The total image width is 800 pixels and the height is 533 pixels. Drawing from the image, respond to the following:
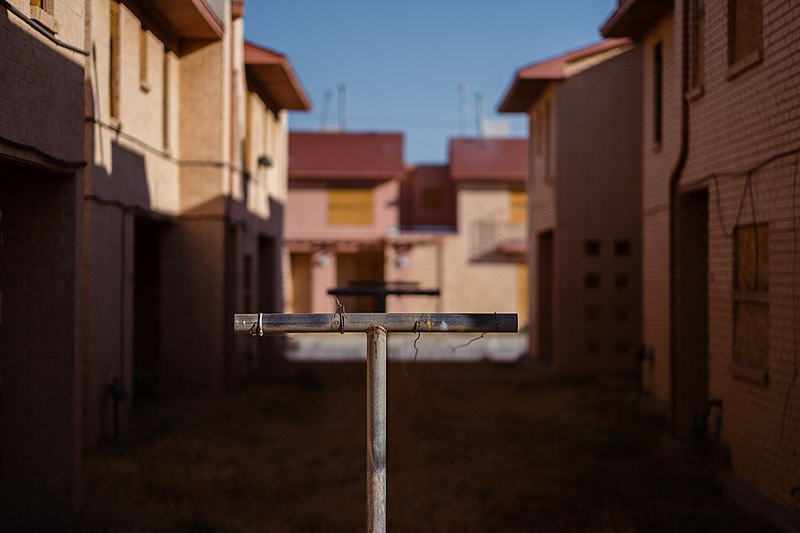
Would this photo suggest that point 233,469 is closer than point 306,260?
Yes

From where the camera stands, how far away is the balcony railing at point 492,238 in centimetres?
→ 3269

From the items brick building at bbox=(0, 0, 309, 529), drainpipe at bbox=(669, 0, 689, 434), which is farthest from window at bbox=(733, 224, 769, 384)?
brick building at bbox=(0, 0, 309, 529)

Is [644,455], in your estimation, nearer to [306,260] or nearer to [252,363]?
[252,363]

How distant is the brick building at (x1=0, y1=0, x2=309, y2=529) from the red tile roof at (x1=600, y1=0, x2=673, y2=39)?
5.57 meters

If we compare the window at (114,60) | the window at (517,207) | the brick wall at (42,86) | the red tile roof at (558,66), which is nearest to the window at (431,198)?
the window at (517,207)

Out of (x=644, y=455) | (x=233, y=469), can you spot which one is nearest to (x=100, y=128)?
(x=233, y=469)

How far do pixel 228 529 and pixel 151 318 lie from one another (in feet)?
25.6

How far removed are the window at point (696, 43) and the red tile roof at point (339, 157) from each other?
2230 centimetres

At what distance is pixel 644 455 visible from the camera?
1050 centimetres

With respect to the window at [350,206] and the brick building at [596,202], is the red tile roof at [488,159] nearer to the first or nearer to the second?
the window at [350,206]

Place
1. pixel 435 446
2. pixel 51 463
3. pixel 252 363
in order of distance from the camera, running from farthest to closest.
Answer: pixel 252 363
pixel 435 446
pixel 51 463

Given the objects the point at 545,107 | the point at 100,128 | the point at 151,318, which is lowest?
the point at 151,318

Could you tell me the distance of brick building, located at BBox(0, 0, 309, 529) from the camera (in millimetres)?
7039

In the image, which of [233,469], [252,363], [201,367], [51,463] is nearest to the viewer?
[51,463]
